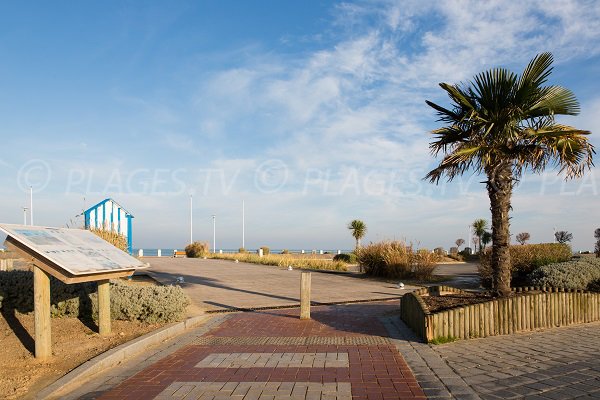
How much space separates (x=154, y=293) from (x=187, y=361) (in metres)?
2.79

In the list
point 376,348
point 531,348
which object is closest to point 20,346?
point 376,348

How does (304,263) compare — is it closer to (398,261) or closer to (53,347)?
(398,261)

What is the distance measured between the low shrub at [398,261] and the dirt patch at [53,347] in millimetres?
12546

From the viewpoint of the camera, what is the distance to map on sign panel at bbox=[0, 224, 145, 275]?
5.90 m

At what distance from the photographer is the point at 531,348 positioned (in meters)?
6.69

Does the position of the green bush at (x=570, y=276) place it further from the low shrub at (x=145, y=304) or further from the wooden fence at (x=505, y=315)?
the low shrub at (x=145, y=304)

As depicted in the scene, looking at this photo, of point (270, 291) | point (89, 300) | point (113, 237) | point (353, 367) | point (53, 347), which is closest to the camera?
point (353, 367)

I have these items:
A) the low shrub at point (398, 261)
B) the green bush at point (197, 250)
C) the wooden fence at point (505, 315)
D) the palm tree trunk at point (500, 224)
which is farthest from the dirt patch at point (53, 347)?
the green bush at point (197, 250)

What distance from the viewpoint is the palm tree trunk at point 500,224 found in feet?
28.9

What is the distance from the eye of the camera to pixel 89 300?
827 cm

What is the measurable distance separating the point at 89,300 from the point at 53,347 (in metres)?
1.65

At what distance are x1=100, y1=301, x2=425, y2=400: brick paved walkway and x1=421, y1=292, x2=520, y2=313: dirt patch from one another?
1064 millimetres

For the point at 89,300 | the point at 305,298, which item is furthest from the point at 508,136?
the point at 89,300

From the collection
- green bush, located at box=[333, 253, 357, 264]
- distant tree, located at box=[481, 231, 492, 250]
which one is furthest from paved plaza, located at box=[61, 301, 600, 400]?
distant tree, located at box=[481, 231, 492, 250]
